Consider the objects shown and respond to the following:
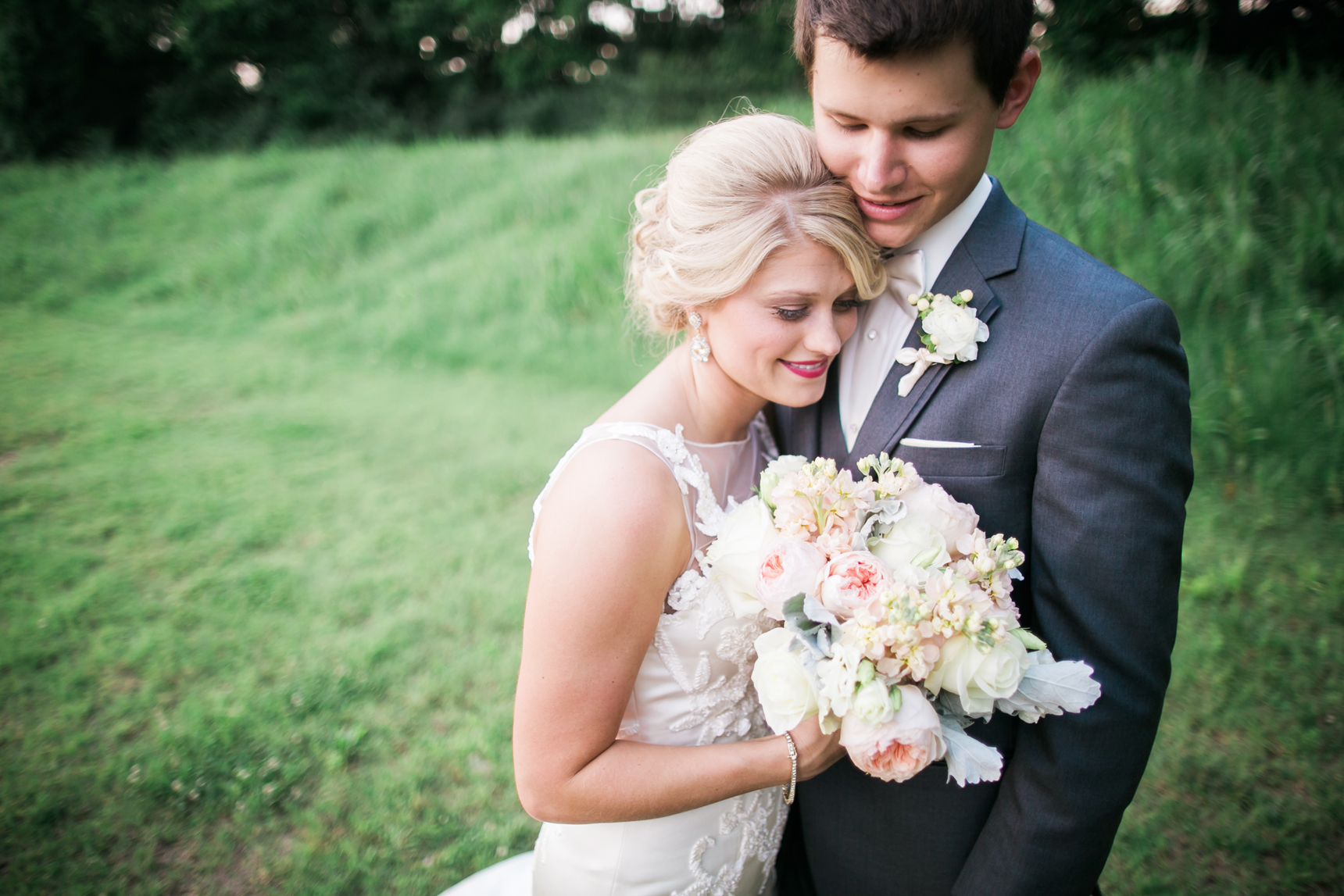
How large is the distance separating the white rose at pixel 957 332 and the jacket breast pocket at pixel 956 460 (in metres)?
0.21

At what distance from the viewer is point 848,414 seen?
201cm

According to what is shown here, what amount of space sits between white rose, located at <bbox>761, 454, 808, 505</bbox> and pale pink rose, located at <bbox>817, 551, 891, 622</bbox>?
0.79ft

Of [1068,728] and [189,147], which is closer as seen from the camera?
[1068,728]

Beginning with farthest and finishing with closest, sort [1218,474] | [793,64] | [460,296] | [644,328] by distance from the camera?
[793,64]
[460,296]
[1218,474]
[644,328]

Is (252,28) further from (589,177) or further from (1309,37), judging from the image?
(1309,37)

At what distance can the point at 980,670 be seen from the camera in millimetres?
1370

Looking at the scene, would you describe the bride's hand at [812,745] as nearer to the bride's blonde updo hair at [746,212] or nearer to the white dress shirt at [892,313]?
the white dress shirt at [892,313]

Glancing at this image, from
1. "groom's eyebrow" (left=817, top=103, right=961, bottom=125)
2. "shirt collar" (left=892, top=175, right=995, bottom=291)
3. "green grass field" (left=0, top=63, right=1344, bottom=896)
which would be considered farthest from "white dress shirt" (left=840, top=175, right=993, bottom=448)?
"green grass field" (left=0, top=63, right=1344, bottom=896)

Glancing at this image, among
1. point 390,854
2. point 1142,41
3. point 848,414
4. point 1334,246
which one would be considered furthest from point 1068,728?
point 1142,41

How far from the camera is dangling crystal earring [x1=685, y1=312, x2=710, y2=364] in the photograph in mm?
2094

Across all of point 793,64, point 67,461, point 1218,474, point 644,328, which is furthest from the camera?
point 793,64

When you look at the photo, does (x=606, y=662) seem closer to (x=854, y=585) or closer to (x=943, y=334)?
(x=854, y=585)

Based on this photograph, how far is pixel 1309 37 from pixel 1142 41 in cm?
185

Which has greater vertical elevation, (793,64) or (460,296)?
(793,64)
